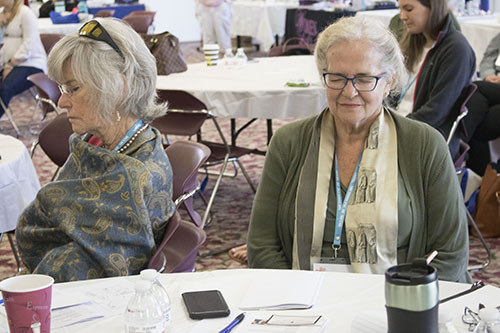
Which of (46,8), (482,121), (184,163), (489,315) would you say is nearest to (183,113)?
(482,121)

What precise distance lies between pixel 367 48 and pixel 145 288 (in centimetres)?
119

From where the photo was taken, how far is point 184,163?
2.69 m

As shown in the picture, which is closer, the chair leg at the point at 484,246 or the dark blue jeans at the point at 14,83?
the chair leg at the point at 484,246

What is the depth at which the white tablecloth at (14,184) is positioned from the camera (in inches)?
123

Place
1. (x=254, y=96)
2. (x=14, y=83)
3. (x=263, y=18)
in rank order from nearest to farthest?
(x=254, y=96) < (x=14, y=83) < (x=263, y=18)

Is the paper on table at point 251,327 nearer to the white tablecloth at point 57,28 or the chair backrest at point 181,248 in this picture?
the chair backrest at point 181,248

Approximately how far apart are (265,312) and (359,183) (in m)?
0.75

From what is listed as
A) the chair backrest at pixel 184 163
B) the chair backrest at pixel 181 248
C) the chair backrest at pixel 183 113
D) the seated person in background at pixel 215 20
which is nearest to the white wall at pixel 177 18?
the seated person in background at pixel 215 20

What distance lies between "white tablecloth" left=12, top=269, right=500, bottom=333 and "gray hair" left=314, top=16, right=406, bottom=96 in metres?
0.77

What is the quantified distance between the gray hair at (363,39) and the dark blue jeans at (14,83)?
559 cm

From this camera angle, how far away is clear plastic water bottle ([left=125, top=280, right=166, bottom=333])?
1.52 metres

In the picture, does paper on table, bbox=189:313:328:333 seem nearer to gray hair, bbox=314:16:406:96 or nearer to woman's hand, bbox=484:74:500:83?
gray hair, bbox=314:16:406:96

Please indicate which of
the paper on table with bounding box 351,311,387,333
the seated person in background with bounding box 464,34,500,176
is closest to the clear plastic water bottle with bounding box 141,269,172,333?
the paper on table with bounding box 351,311,387,333

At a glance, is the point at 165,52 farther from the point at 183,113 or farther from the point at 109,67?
the point at 109,67
